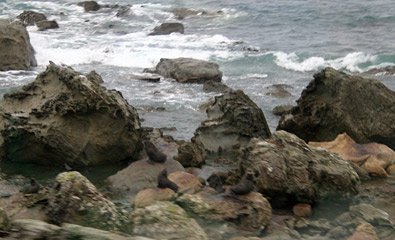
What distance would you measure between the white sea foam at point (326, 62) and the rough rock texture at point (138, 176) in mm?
15064

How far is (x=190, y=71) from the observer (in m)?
22.8

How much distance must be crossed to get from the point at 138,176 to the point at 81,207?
2893 mm

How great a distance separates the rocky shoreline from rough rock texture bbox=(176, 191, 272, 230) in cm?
2

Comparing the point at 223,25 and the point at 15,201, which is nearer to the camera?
the point at 15,201

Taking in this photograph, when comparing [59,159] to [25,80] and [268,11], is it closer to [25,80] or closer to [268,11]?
[25,80]

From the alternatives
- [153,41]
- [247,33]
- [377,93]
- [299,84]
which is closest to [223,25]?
[247,33]

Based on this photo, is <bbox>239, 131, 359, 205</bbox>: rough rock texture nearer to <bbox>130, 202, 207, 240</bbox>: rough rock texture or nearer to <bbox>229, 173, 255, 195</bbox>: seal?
<bbox>229, 173, 255, 195</bbox>: seal

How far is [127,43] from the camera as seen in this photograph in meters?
31.0

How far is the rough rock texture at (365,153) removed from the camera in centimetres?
1273

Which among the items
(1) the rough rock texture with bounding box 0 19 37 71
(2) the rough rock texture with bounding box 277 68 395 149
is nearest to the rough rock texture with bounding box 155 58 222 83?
(1) the rough rock texture with bounding box 0 19 37 71

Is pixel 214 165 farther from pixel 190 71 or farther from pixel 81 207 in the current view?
pixel 190 71

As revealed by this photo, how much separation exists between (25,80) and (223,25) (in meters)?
16.7

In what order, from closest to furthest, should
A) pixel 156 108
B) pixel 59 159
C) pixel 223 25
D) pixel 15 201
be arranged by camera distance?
1. pixel 15 201
2. pixel 59 159
3. pixel 156 108
4. pixel 223 25

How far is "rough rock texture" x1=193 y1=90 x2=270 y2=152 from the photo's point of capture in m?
14.4
